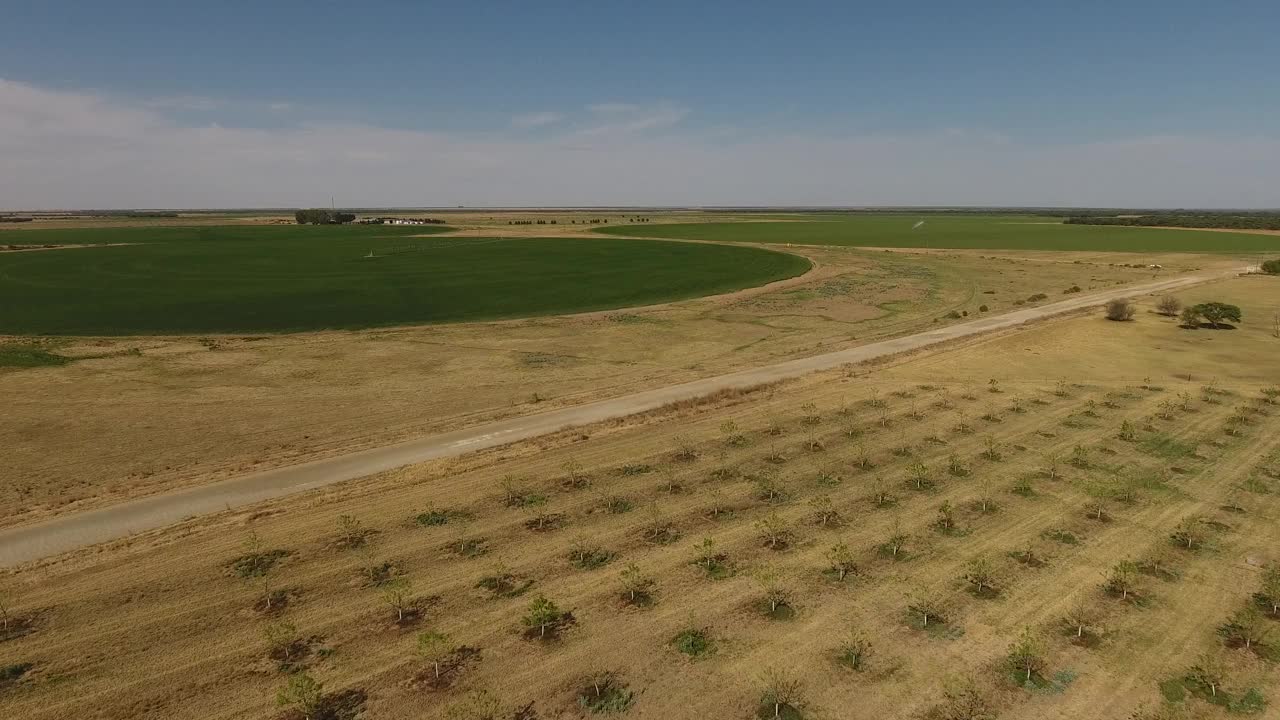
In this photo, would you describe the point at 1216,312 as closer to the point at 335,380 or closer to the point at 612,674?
the point at 612,674

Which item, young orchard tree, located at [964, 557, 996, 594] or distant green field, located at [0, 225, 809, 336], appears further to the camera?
distant green field, located at [0, 225, 809, 336]

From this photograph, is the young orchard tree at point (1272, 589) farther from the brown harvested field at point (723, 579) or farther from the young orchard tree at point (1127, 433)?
the young orchard tree at point (1127, 433)

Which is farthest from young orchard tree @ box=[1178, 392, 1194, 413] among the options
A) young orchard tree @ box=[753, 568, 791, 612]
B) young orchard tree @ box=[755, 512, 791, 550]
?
young orchard tree @ box=[753, 568, 791, 612]

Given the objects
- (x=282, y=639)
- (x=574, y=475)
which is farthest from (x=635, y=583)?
(x=282, y=639)

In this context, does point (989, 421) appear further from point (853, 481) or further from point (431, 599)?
point (431, 599)

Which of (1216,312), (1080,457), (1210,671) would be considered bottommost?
(1210,671)

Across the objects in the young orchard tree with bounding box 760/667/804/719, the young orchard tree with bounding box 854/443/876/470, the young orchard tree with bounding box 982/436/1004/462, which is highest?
the young orchard tree with bounding box 982/436/1004/462

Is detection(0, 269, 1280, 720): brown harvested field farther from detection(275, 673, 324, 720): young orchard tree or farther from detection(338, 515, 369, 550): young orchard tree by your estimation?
detection(275, 673, 324, 720): young orchard tree
